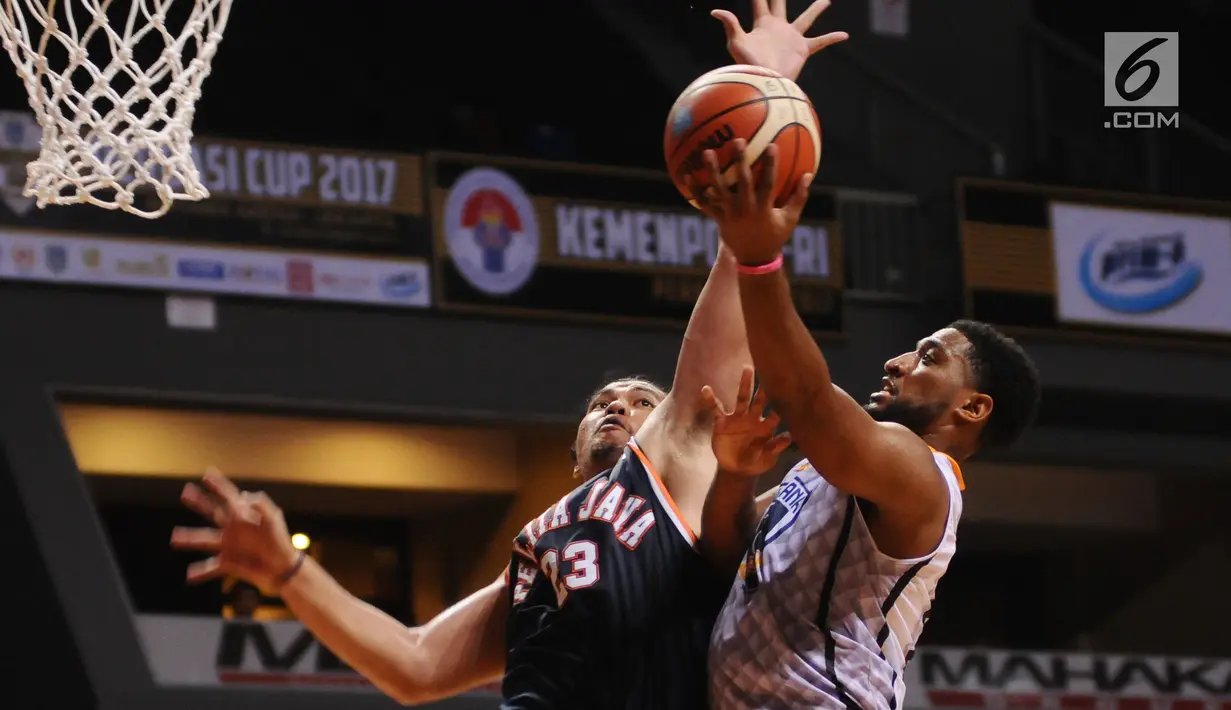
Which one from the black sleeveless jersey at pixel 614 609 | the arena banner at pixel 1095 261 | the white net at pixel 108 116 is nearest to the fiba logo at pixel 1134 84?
the arena banner at pixel 1095 261

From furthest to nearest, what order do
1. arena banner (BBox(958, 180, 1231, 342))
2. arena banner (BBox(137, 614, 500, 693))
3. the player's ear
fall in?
arena banner (BBox(958, 180, 1231, 342)), arena banner (BBox(137, 614, 500, 693)), the player's ear

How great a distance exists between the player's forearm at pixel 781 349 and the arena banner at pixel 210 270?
7.23 meters

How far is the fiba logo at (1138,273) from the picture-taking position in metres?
11.5

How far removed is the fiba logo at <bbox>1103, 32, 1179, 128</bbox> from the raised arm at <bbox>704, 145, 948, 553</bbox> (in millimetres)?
9710

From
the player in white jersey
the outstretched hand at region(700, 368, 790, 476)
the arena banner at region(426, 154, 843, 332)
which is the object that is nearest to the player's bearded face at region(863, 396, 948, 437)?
the player in white jersey

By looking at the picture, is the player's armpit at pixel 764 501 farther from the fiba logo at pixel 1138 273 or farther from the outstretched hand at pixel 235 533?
the fiba logo at pixel 1138 273

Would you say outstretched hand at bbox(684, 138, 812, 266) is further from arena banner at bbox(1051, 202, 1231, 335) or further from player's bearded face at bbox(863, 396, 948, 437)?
arena banner at bbox(1051, 202, 1231, 335)

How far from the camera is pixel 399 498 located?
Answer: 41.4ft

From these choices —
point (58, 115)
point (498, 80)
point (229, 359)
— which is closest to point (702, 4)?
point (498, 80)

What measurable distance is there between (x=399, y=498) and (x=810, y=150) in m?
9.80

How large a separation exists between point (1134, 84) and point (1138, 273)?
1.55 m

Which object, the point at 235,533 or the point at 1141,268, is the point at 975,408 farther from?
the point at 1141,268

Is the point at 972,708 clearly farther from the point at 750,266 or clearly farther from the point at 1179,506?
the point at 750,266

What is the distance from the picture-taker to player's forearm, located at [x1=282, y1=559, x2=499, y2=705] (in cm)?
362
